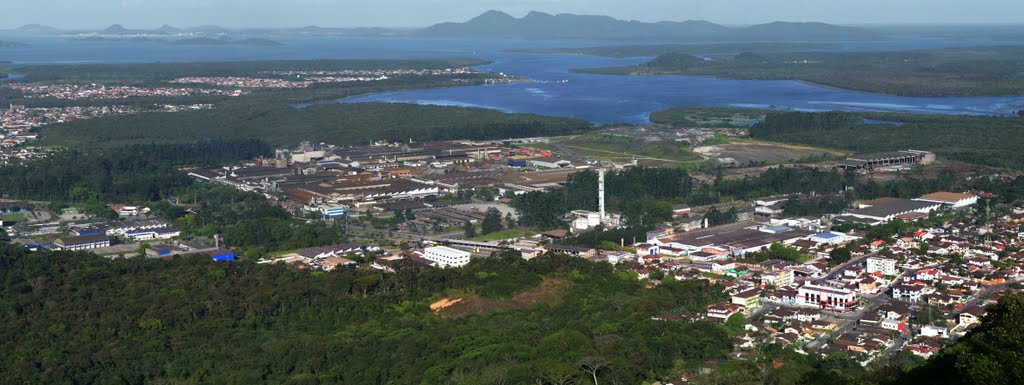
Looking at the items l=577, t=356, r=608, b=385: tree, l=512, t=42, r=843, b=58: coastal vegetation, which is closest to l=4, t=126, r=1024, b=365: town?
l=577, t=356, r=608, b=385: tree

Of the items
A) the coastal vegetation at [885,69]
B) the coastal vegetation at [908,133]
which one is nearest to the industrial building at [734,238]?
the coastal vegetation at [908,133]

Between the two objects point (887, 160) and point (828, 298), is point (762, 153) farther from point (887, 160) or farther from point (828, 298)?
point (828, 298)

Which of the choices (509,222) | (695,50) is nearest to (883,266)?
(509,222)

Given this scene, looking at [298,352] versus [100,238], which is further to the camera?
[100,238]

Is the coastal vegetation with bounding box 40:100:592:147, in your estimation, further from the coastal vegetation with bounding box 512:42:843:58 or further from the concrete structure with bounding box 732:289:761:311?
the coastal vegetation with bounding box 512:42:843:58

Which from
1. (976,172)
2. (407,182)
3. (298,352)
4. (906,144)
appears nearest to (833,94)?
(906,144)

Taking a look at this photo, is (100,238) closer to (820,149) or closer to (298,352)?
(298,352)
